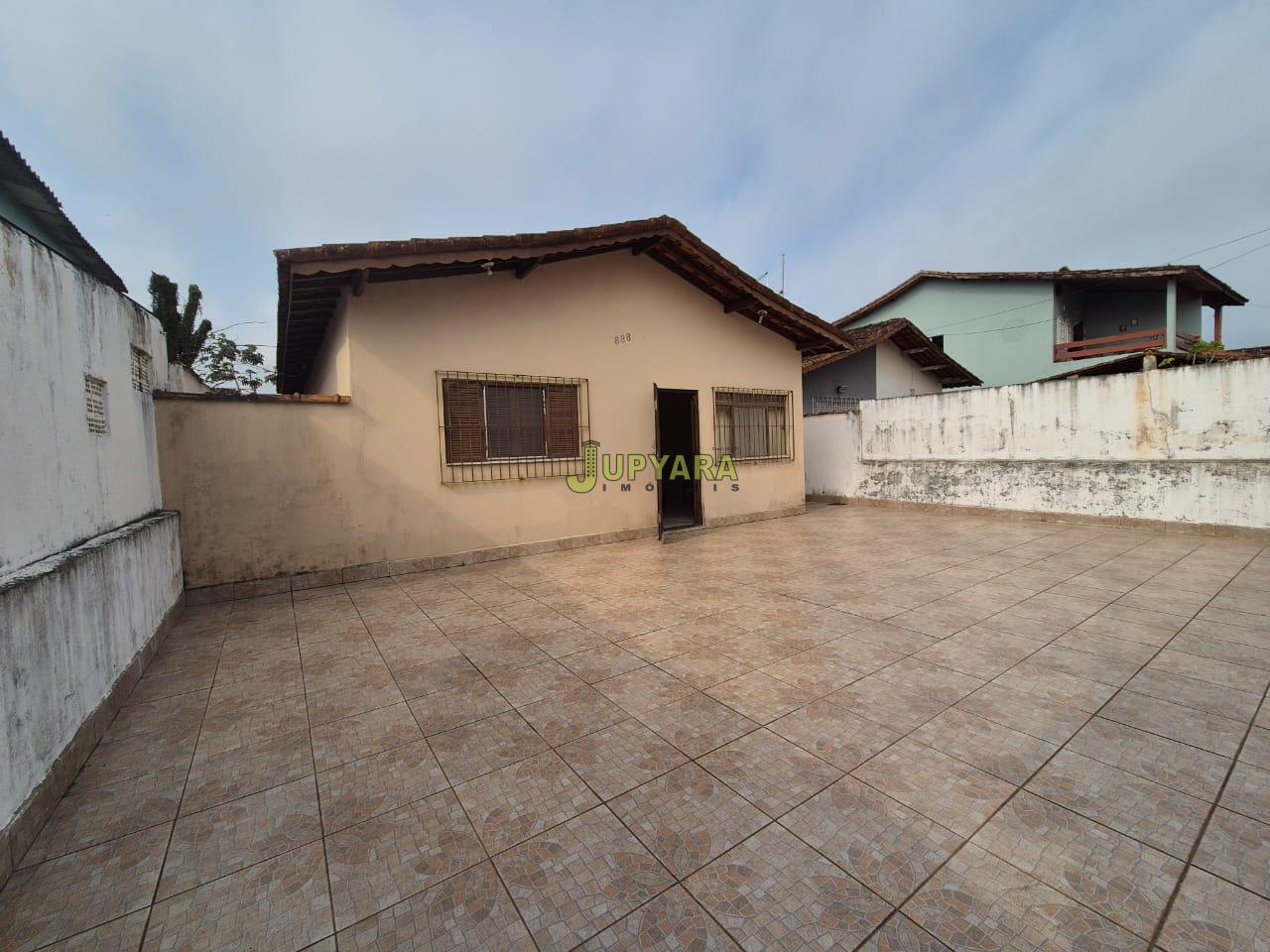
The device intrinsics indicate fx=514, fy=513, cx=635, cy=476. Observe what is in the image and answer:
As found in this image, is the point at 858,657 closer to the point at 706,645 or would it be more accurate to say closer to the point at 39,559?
the point at 706,645

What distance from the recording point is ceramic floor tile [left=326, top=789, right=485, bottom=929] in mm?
1686

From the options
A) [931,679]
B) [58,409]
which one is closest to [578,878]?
[931,679]

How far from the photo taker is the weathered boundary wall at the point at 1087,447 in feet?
22.0

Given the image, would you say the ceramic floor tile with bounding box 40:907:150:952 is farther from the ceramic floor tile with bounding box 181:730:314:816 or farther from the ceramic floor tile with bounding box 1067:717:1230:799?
the ceramic floor tile with bounding box 1067:717:1230:799

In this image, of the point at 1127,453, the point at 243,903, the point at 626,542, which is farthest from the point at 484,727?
the point at 1127,453

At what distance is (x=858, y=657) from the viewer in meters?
3.38

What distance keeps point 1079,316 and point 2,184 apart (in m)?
26.3

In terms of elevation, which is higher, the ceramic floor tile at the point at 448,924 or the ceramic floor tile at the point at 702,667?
the ceramic floor tile at the point at 702,667

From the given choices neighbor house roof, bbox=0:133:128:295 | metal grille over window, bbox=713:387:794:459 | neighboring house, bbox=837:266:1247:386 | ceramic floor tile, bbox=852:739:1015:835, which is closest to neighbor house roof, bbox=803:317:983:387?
neighboring house, bbox=837:266:1247:386

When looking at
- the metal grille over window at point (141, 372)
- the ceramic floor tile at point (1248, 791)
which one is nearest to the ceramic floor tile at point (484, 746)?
the ceramic floor tile at point (1248, 791)

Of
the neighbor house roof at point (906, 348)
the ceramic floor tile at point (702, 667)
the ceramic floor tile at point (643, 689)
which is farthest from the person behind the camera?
the neighbor house roof at point (906, 348)

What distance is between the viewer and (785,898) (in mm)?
1631

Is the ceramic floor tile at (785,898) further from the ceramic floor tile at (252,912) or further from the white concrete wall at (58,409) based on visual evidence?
the white concrete wall at (58,409)

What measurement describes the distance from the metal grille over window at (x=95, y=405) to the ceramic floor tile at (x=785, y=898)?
14.3 feet
